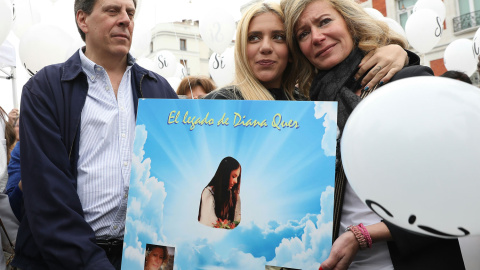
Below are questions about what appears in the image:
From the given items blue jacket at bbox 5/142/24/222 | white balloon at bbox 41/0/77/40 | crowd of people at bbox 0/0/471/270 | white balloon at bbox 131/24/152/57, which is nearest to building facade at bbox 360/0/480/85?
white balloon at bbox 131/24/152/57

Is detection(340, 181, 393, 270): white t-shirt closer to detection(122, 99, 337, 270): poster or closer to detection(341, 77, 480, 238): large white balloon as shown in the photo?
detection(122, 99, 337, 270): poster

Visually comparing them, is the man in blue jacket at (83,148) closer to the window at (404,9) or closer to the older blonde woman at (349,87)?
the older blonde woman at (349,87)

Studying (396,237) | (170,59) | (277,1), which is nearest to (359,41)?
(277,1)

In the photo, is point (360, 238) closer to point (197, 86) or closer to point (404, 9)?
point (197, 86)

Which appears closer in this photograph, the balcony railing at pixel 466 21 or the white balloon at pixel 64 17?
the white balloon at pixel 64 17

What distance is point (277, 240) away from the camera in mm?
1438

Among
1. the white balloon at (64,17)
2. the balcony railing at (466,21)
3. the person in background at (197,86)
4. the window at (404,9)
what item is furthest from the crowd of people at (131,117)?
the window at (404,9)

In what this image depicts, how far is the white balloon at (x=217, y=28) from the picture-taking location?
784 cm

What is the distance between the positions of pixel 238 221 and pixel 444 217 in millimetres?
636

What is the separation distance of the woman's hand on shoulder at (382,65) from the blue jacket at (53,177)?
3.46 ft

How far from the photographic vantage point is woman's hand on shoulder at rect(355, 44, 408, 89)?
1625 mm

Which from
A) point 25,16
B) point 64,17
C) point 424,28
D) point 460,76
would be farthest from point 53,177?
point 424,28

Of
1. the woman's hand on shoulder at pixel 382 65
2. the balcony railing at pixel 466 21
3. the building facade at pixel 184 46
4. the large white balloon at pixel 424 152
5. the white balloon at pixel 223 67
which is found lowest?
the large white balloon at pixel 424 152

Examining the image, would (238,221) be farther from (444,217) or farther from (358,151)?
(444,217)
